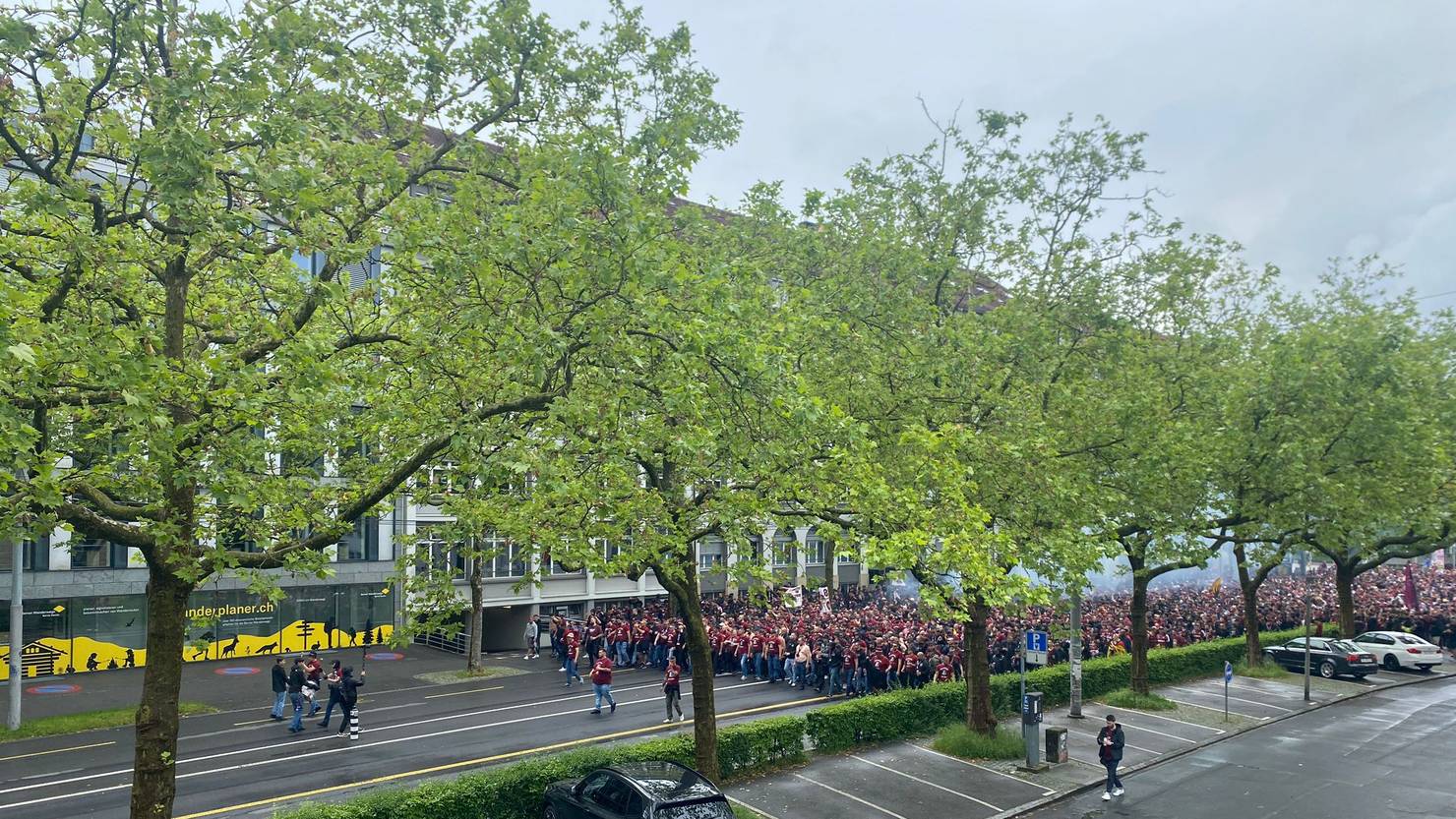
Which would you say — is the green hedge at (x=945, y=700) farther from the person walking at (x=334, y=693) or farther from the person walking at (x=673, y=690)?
the person walking at (x=334, y=693)

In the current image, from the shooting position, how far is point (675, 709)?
898 inches

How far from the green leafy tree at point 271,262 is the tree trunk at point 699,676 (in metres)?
4.72

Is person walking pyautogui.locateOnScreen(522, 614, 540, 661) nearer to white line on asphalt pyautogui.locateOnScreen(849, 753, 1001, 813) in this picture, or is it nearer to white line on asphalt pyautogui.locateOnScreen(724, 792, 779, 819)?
white line on asphalt pyautogui.locateOnScreen(849, 753, 1001, 813)

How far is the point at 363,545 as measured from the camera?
38.5 metres

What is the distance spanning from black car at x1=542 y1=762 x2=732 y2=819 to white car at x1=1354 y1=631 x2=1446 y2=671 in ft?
97.6

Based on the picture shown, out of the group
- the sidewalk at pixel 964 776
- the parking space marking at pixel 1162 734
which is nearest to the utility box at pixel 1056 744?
the sidewalk at pixel 964 776

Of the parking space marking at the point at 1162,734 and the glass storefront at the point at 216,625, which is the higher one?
the glass storefront at the point at 216,625

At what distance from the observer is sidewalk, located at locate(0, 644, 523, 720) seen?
2597 cm

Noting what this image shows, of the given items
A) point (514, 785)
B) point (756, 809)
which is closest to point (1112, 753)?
point (756, 809)

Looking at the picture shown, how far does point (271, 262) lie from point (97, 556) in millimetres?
25705

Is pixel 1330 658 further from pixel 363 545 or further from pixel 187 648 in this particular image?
pixel 187 648

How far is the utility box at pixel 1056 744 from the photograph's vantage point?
750 inches

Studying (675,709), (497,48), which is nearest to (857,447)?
(497,48)

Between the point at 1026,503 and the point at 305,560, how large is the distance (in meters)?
11.8
